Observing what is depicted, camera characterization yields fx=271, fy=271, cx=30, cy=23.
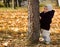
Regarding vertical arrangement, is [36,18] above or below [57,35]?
above

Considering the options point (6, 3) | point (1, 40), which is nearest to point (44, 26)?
point (1, 40)

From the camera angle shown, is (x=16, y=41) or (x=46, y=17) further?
(x=16, y=41)

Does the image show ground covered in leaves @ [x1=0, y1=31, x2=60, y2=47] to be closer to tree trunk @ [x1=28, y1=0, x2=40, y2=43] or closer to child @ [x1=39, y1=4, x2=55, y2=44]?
tree trunk @ [x1=28, y1=0, x2=40, y2=43]

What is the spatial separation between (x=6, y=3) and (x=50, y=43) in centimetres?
2288

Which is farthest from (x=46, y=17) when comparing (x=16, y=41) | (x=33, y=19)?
(x=16, y=41)

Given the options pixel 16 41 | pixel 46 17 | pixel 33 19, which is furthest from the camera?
pixel 16 41

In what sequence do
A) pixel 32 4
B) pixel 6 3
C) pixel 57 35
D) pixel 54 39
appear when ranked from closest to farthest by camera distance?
pixel 32 4 → pixel 54 39 → pixel 57 35 → pixel 6 3

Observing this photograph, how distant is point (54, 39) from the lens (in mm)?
8555

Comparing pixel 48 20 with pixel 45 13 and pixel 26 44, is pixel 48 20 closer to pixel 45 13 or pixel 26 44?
pixel 45 13

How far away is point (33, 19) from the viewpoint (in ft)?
23.4

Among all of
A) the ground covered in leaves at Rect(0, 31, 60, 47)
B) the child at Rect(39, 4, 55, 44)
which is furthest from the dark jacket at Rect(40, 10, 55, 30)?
the ground covered in leaves at Rect(0, 31, 60, 47)

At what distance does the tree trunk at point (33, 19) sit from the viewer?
23.3ft

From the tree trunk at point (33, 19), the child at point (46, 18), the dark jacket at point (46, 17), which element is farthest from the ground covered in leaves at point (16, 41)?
the dark jacket at point (46, 17)

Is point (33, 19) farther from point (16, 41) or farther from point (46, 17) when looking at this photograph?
point (16, 41)
